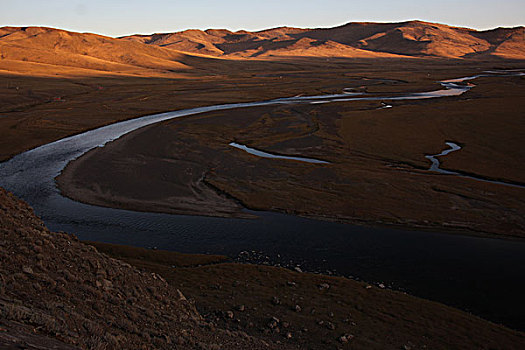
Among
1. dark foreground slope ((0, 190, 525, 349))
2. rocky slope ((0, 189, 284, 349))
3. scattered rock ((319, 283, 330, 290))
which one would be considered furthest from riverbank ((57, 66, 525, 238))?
rocky slope ((0, 189, 284, 349))

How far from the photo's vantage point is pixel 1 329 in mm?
7148

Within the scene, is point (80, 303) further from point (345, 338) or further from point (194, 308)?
point (345, 338)

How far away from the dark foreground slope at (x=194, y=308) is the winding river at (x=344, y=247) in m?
1.65

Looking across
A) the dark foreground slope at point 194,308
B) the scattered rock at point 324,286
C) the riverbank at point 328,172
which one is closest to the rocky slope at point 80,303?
the dark foreground slope at point 194,308

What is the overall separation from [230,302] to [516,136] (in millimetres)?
39555

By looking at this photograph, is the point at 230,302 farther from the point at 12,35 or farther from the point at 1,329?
the point at 12,35

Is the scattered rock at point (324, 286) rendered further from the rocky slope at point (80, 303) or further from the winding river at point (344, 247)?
the rocky slope at point (80, 303)

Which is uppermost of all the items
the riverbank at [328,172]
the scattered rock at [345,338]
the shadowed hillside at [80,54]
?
the shadowed hillside at [80,54]

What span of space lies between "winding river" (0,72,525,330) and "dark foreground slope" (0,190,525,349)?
165cm

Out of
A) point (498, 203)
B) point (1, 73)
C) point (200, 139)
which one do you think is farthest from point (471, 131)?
point (1, 73)

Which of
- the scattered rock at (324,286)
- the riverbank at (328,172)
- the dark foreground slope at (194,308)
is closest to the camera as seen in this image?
the dark foreground slope at (194,308)

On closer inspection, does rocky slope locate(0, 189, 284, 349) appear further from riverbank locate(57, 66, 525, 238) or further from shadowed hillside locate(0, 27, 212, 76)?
shadowed hillside locate(0, 27, 212, 76)

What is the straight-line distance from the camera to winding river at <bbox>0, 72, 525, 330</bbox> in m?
17.0

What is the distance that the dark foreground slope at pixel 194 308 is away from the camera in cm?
937
